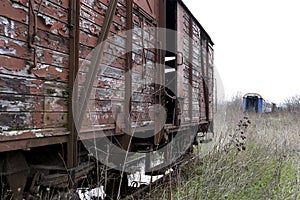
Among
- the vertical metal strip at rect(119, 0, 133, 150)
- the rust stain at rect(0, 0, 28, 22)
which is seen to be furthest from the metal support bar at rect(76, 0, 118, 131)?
the rust stain at rect(0, 0, 28, 22)

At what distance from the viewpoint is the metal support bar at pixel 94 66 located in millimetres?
2746

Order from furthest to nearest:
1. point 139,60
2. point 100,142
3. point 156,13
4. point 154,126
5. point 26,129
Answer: point 156,13, point 154,126, point 139,60, point 100,142, point 26,129

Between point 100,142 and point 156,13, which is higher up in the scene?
point 156,13

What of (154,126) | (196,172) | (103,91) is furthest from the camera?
(196,172)

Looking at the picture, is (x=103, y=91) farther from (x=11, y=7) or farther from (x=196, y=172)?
(x=196, y=172)

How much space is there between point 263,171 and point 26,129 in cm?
495

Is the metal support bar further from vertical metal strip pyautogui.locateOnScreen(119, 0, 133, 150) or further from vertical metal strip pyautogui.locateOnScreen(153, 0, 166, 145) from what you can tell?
vertical metal strip pyautogui.locateOnScreen(153, 0, 166, 145)

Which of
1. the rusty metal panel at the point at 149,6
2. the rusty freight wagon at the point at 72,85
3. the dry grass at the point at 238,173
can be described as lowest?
the dry grass at the point at 238,173

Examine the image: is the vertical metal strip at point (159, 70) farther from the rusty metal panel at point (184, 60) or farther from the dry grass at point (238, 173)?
the rusty metal panel at point (184, 60)

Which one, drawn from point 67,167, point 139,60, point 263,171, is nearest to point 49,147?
point 67,167

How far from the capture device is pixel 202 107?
8.44 meters

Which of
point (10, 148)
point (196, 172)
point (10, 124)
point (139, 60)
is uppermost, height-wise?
point (139, 60)

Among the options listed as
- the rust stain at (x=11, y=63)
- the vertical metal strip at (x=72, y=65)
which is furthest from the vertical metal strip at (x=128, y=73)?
the rust stain at (x=11, y=63)

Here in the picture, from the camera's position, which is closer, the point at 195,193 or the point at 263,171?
the point at 195,193
